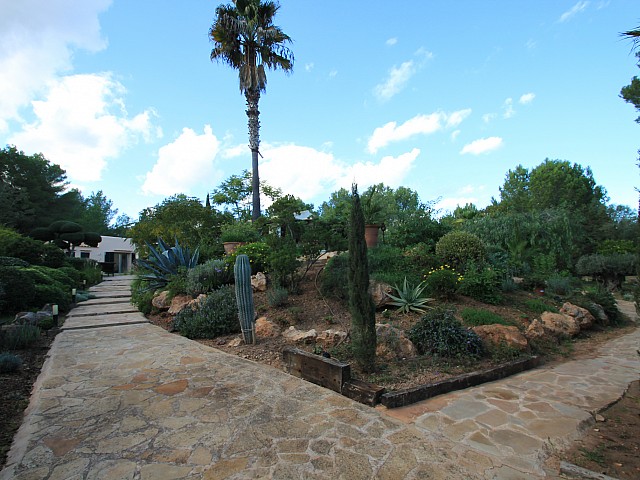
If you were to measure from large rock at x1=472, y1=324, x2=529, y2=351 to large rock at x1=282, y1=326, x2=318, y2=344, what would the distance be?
2.46 metres

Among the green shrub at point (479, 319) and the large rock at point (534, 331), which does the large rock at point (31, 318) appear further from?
the large rock at point (534, 331)

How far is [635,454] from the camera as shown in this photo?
2.39m

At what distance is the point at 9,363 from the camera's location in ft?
13.6

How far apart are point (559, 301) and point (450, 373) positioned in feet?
17.8

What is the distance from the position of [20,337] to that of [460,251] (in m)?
9.01

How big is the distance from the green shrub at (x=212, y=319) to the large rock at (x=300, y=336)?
1349mm

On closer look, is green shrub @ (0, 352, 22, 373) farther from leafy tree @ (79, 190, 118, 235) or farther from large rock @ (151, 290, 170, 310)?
leafy tree @ (79, 190, 118, 235)

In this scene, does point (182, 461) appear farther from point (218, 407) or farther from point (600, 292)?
point (600, 292)

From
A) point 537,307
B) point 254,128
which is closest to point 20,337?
point 537,307

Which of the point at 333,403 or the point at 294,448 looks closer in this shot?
the point at 294,448

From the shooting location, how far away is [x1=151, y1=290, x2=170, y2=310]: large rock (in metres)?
8.20

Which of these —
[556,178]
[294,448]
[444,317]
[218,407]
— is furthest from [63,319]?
[556,178]

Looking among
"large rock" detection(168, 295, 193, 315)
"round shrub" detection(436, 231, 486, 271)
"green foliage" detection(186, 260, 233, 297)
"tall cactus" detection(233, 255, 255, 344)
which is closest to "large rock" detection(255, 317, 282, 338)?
"tall cactus" detection(233, 255, 255, 344)

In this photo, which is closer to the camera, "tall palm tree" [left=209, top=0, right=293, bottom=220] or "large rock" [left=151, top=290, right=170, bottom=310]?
"large rock" [left=151, top=290, right=170, bottom=310]
